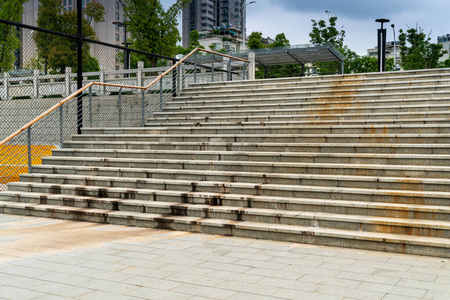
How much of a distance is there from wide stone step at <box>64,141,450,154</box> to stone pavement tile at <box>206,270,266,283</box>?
4.04m

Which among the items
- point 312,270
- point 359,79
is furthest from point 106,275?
point 359,79

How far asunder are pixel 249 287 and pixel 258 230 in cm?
219

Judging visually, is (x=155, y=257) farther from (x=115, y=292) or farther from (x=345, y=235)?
(x=345, y=235)

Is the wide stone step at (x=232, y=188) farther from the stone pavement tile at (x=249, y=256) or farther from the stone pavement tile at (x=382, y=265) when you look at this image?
the stone pavement tile at (x=249, y=256)

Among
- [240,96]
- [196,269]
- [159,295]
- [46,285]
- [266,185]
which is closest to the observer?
[159,295]

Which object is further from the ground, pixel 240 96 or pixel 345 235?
pixel 240 96

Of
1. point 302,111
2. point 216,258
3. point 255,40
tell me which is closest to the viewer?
point 216,258

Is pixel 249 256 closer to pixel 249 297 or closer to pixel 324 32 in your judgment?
pixel 249 297

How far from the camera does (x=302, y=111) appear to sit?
11016 millimetres

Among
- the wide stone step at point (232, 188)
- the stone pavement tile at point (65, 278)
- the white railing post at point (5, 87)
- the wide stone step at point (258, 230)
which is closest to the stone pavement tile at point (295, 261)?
the wide stone step at point (258, 230)

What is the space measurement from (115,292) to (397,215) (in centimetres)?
392

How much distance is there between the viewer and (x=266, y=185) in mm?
7730

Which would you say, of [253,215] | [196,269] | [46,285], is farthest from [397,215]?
[46,285]

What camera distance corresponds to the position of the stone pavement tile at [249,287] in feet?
14.7
